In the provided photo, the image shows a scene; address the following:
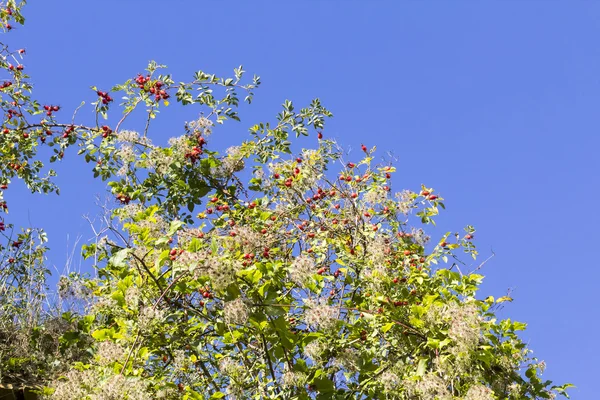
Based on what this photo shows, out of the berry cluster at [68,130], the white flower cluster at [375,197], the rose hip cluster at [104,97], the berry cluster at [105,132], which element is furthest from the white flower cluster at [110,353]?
the berry cluster at [68,130]

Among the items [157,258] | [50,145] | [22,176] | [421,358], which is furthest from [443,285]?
[22,176]

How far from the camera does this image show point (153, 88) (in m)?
5.86

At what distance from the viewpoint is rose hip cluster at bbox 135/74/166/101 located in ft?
19.1

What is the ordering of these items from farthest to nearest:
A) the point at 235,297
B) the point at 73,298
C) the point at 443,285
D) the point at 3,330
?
the point at 73,298, the point at 3,330, the point at 443,285, the point at 235,297

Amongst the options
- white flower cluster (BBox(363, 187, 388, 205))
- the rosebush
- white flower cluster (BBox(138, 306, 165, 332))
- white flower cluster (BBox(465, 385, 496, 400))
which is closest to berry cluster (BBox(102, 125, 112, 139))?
the rosebush

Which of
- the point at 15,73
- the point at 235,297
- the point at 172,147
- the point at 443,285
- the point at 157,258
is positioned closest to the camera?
the point at 235,297

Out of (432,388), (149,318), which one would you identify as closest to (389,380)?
(432,388)

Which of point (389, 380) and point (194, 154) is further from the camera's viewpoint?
point (194, 154)

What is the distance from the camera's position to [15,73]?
21.6 ft

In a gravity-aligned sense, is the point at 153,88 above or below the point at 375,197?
above

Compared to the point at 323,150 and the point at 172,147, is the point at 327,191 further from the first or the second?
the point at 172,147

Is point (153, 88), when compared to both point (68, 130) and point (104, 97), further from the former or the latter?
point (68, 130)

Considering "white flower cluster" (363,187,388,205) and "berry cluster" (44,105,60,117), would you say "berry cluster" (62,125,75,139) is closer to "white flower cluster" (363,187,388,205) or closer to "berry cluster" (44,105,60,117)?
"berry cluster" (44,105,60,117)

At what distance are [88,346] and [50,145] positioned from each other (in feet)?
7.60
